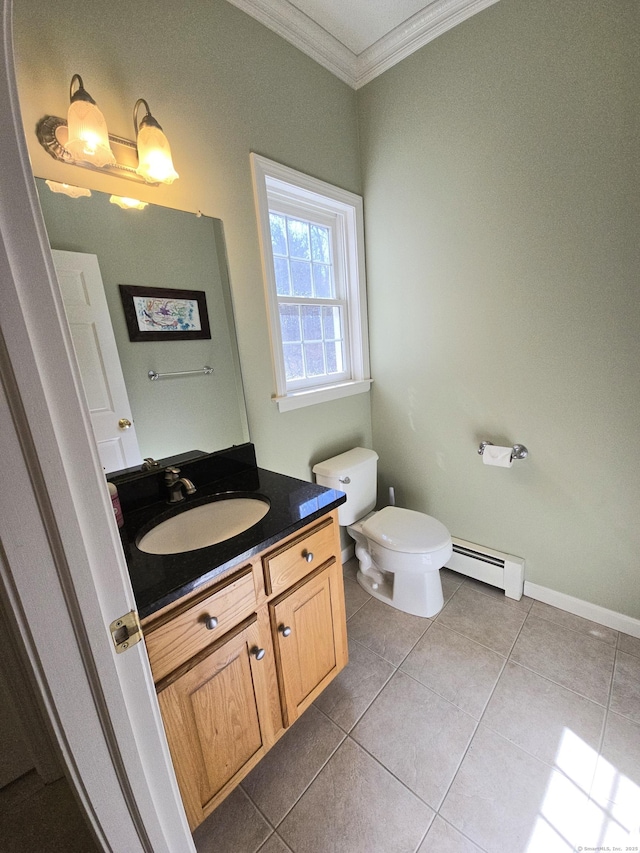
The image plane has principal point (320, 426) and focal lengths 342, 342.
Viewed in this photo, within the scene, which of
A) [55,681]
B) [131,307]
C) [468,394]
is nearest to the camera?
[55,681]

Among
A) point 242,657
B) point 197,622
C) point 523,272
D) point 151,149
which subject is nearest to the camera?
point 197,622

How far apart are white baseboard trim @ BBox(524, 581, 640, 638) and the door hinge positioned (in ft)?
6.65

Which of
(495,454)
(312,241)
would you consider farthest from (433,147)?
(495,454)

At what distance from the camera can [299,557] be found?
3.72 feet

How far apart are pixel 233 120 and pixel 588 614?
2816mm

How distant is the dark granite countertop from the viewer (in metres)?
0.81

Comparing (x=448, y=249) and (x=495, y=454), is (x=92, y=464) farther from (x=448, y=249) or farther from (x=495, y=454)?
(x=448, y=249)

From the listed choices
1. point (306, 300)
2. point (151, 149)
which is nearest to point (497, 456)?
point (306, 300)

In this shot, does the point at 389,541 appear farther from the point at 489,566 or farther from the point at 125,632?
the point at 125,632

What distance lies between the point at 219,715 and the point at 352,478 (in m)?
1.23

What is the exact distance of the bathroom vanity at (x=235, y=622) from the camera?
0.85 meters

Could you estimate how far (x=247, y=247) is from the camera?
153 cm

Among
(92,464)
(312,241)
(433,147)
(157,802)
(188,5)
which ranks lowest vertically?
(157,802)

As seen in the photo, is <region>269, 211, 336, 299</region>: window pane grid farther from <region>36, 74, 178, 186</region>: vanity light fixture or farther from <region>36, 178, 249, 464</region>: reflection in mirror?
<region>36, 74, 178, 186</region>: vanity light fixture
